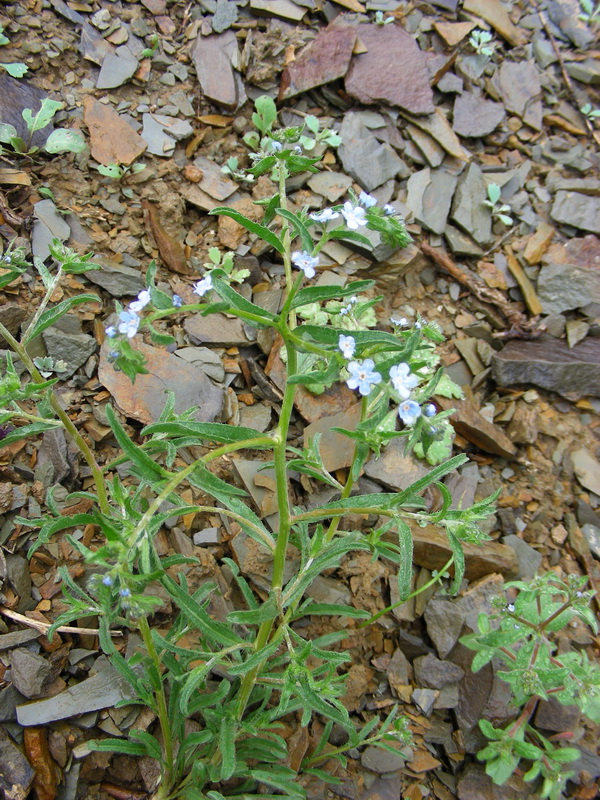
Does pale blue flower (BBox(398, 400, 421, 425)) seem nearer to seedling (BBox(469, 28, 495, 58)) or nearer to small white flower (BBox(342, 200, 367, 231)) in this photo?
small white flower (BBox(342, 200, 367, 231))

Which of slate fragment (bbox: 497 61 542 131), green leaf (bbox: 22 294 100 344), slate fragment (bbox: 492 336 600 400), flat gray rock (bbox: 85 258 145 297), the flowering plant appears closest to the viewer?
the flowering plant

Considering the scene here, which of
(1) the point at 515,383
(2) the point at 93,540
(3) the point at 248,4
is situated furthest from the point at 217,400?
(3) the point at 248,4

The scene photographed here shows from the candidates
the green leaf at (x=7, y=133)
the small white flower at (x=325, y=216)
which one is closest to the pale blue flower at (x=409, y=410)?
the small white flower at (x=325, y=216)

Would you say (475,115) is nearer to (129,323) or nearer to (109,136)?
(109,136)

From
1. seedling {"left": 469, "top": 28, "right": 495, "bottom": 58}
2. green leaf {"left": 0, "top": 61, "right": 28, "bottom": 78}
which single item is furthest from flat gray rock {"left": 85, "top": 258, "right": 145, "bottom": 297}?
seedling {"left": 469, "top": 28, "right": 495, "bottom": 58}

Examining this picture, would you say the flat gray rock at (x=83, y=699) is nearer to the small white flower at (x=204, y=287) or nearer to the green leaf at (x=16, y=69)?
the small white flower at (x=204, y=287)

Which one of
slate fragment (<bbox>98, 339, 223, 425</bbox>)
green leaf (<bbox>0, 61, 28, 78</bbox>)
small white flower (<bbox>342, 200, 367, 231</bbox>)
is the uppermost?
small white flower (<bbox>342, 200, 367, 231</bbox>)

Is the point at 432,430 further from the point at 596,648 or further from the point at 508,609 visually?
the point at 596,648

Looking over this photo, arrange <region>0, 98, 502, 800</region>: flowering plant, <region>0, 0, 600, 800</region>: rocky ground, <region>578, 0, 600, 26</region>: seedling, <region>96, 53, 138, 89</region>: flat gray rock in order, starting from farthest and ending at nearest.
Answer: <region>578, 0, 600, 26</region>: seedling, <region>96, 53, 138, 89</region>: flat gray rock, <region>0, 0, 600, 800</region>: rocky ground, <region>0, 98, 502, 800</region>: flowering plant
